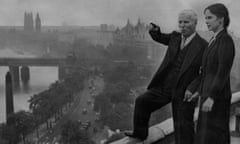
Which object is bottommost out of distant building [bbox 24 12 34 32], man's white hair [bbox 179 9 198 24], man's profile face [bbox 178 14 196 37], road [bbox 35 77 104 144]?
road [bbox 35 77 104 144]

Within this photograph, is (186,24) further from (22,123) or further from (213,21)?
(22,123)

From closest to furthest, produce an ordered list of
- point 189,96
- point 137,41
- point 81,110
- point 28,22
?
point 189,96
point 81,110
point 137,41
point 28,22

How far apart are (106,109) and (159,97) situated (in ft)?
54.7

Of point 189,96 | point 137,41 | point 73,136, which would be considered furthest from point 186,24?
point 137,41

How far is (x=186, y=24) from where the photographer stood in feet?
6.89

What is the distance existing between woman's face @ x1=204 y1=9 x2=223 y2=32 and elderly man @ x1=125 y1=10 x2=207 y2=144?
16 cm

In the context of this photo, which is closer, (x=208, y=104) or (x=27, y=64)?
A: (x=208, y=104)

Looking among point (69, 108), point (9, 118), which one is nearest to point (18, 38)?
point (69, 108)

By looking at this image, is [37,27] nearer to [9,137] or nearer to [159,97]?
[9,137]

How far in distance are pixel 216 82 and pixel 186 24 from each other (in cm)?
44

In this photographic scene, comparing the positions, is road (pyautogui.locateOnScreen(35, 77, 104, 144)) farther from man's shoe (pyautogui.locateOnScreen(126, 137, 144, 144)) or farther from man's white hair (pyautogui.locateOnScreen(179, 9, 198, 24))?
man's white hair (pyautogui.locateOnScreen(179, 9, 198, 24))

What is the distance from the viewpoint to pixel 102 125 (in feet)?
55.8

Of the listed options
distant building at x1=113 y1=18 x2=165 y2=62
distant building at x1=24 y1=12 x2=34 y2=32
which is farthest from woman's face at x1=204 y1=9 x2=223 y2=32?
distant building at x1=24 y1=12 x2=34 y2=32

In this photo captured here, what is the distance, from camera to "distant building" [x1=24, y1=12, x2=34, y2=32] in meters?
79.6
